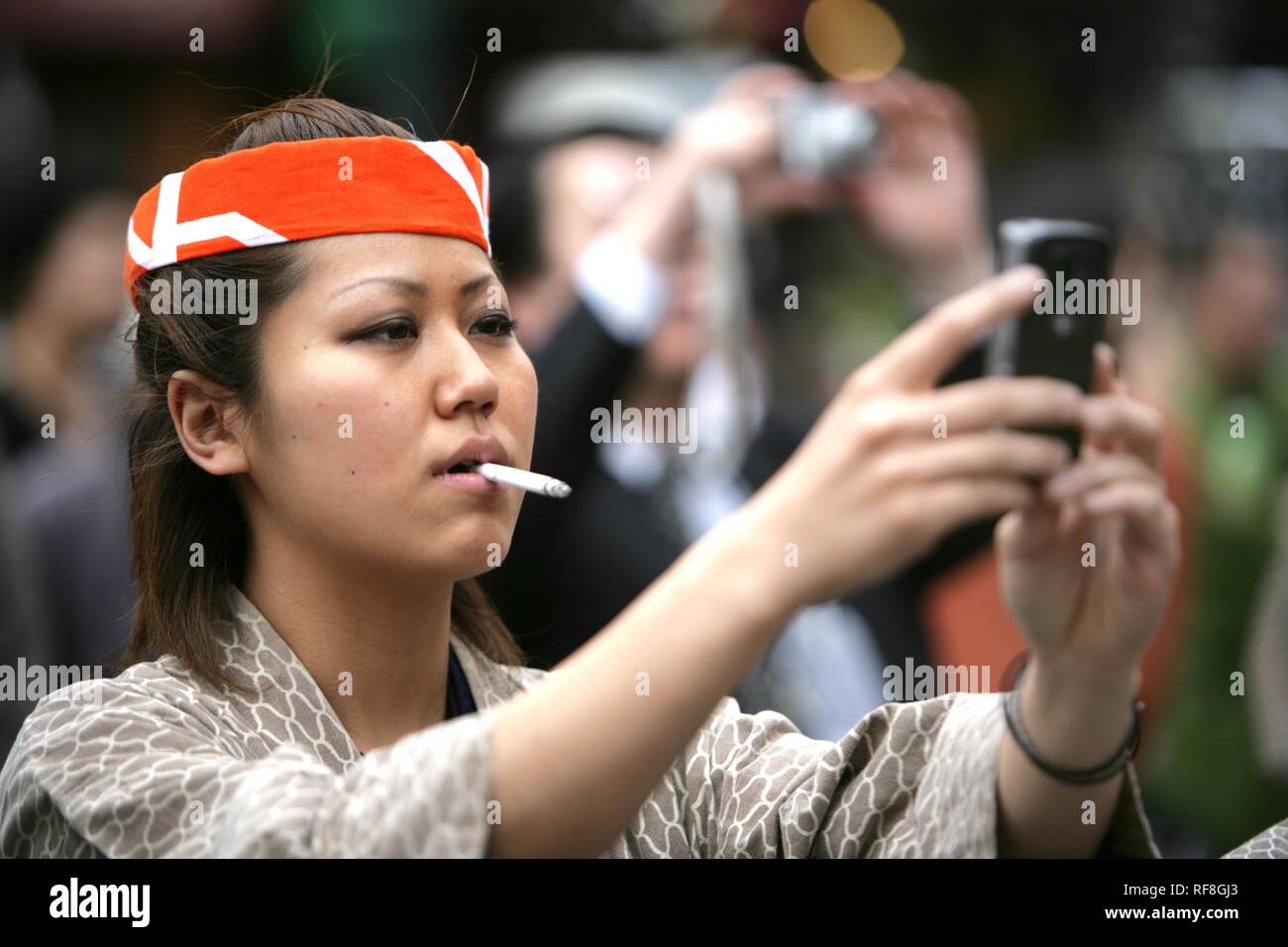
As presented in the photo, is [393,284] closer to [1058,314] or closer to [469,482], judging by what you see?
[469,482]

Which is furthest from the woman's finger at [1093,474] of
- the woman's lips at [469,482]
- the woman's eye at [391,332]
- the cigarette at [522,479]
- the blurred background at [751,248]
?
the blurred background at [751,248]

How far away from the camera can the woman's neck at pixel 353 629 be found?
6.77ft

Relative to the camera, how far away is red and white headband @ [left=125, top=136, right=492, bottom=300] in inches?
77.9

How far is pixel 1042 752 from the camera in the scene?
5.48 ft

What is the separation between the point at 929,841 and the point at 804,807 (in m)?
0.21

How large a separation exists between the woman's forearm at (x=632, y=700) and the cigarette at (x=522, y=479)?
11.7 inches

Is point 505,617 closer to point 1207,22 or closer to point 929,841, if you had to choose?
point 929,841

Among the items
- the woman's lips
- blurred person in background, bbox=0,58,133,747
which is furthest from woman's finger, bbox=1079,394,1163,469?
blurred person in background, bbox=0,58,133,747

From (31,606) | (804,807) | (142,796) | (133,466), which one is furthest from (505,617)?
(142,796)

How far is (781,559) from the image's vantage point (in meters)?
1.42

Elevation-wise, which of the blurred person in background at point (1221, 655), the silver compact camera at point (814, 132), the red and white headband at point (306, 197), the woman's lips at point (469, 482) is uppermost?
the silver compact camera at point (814, 132)

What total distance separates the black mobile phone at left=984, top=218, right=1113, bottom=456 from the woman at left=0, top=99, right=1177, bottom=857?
2 centimetres

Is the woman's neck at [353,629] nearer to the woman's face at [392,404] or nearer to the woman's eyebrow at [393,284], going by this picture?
the woman's face at [392,404]

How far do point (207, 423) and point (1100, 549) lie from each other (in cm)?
113
